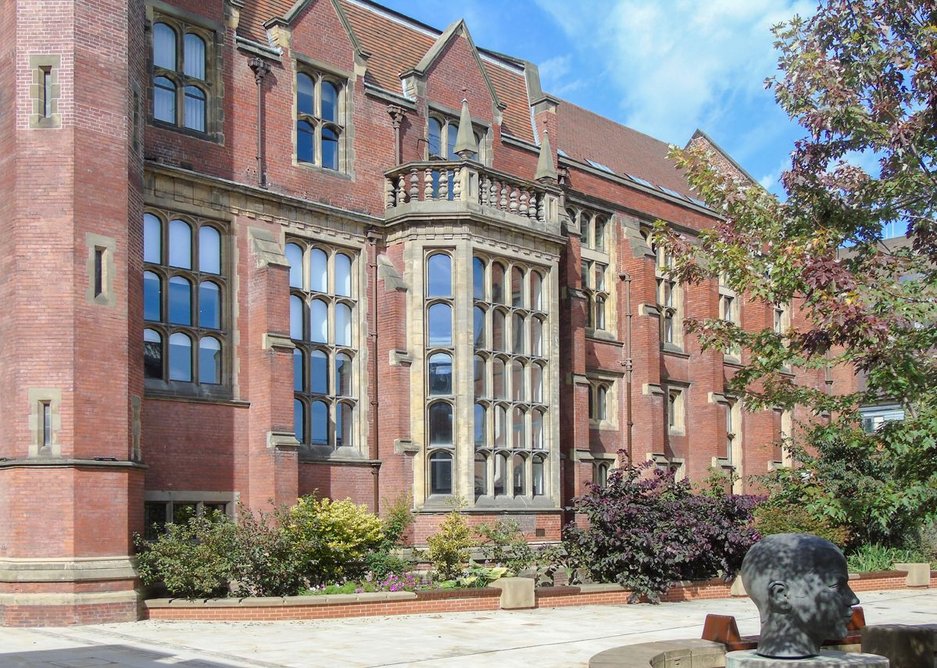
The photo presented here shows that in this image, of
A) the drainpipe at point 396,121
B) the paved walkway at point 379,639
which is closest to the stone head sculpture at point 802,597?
the paved walkway at point 379,639

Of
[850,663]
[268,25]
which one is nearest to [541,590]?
[850,663]

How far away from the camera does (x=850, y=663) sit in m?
9.09

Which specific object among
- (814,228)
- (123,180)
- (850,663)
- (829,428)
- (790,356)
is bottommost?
(850,663)

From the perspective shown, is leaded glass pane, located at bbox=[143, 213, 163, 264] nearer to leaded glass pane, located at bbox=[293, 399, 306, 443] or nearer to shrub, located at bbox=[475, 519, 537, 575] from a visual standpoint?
leaded glass pane, located at bbox=[293, 399, 306, 443]

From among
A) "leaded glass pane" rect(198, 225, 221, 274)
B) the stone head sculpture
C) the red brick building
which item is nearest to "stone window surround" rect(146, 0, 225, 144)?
the red brick building

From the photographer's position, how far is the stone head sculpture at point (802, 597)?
360 inches

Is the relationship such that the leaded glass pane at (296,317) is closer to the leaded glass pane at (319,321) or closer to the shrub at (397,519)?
the leaded glass pane at (319,321)

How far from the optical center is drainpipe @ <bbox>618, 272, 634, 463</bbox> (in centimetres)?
3117

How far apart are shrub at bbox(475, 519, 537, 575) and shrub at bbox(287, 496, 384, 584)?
2577mm

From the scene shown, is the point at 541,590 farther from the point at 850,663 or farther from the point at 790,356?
the point at 850,663

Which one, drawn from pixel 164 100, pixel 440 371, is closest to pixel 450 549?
pixel 440 371

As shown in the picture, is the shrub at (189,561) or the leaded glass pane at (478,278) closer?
the shrub at (189,561)

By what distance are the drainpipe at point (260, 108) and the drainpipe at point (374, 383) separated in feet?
9.19

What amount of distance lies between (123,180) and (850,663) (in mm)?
13527
